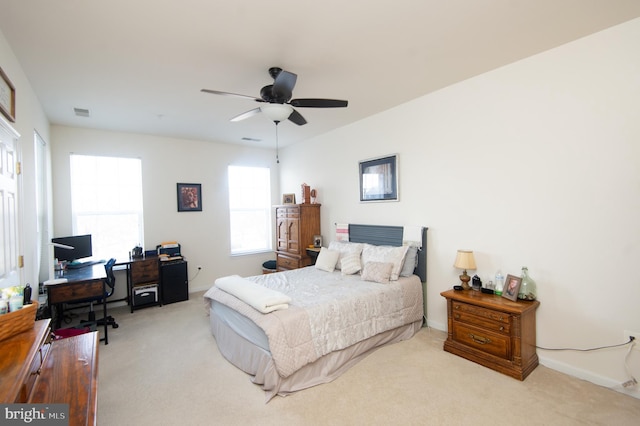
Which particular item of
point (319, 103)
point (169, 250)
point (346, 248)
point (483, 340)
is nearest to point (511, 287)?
point (483, 340)

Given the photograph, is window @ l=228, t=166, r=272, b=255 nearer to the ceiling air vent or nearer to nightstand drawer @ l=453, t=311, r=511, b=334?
the ceiling air vent

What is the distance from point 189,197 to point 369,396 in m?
4.53

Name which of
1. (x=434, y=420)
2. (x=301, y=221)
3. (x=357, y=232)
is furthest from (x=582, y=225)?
(x=301, y=221)

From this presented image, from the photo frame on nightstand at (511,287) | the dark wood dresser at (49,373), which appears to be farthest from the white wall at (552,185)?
the dark wood dresser at (49,373)

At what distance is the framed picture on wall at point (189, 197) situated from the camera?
5.26 meters

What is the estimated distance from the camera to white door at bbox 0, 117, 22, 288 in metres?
2.00

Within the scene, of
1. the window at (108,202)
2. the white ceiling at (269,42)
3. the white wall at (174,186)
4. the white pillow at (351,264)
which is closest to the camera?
the white ceiling at (269,42)

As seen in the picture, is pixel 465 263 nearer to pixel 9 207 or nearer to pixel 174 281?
pixel 9 207

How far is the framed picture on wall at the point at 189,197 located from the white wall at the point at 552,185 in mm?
3948

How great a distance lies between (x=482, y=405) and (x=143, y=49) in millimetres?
3908

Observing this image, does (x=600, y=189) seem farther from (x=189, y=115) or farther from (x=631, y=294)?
(x=189, y=115)

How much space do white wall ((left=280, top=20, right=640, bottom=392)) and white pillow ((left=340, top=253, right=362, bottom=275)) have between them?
0.91 m

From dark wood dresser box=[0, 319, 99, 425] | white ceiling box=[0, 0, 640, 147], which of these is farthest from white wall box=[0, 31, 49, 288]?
dark wood dresser box=[0, 319, 99, 425]

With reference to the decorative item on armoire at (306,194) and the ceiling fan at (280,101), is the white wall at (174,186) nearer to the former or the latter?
the decorative item on armoire at (306,194)
